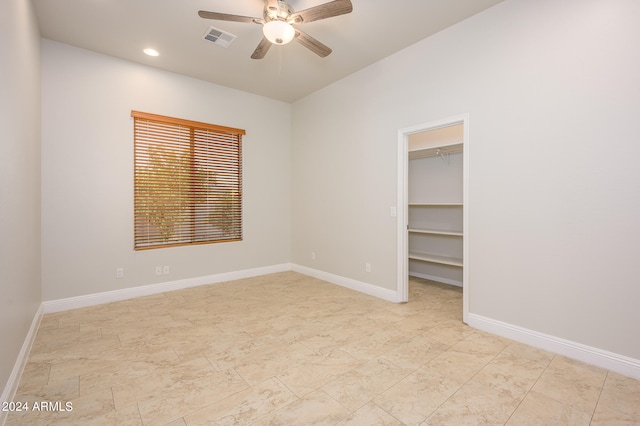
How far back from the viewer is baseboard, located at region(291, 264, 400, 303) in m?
3.82

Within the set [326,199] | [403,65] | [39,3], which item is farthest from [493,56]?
[39,3]

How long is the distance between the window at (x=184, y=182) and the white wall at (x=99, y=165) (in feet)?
0.41

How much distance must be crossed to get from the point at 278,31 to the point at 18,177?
2.41 meters

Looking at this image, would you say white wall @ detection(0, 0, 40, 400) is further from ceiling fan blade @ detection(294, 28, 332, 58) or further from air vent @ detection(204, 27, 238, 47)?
ceiling fan blade @ detection(294, 28, 332, 58)

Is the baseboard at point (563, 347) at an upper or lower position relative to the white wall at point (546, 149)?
lower

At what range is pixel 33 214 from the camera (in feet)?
9.50

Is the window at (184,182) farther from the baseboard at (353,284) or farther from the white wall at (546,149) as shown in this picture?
the white wall at (546,149)

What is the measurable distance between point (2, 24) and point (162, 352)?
8.43ft

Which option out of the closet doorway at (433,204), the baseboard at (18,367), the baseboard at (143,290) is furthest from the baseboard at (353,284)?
the baseboard at (18,367)

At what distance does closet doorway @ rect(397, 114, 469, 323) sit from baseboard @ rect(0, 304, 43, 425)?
11.6ft

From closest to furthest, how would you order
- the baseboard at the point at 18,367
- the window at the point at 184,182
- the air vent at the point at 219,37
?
1. the baseboard at the point at 18,367
2. the air vent at the point at 219,37
3. the window at the point at 184,182

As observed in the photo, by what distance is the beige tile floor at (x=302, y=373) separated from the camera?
1.74 metres

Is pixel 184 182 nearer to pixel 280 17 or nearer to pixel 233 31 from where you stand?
pixel 233 31

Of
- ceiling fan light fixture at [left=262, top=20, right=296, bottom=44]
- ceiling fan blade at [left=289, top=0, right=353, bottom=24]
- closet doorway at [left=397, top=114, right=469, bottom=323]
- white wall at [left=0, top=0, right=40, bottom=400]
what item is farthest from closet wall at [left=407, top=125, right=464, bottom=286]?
white wall at [left=0, top=0, right=40, bottom=400]
